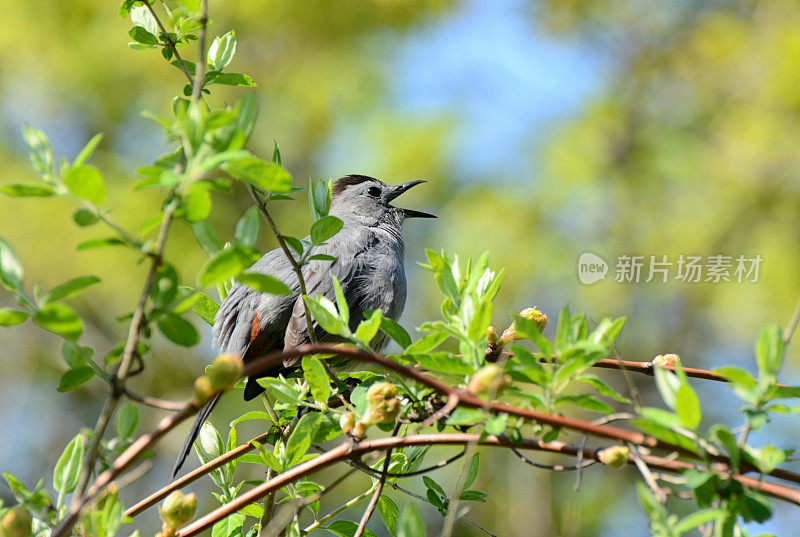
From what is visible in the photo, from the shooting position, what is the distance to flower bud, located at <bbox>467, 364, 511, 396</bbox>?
0.88 meters

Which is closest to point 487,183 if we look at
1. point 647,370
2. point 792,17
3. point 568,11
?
point 568,11

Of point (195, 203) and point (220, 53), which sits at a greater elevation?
point (220, 53)

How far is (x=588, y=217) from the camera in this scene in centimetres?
888

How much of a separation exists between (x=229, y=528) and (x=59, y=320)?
2.23 ft

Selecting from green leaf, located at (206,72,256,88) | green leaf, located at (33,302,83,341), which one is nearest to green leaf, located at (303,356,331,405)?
green leaf, located at (33,302,83,341)

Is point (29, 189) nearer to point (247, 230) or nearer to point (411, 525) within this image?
point (247, 230)

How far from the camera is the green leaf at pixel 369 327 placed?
3.43 ft

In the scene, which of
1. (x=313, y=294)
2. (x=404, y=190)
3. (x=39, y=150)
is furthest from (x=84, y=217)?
(x=404, y=190)

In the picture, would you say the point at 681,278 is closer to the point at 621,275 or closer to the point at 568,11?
the point at 621,275

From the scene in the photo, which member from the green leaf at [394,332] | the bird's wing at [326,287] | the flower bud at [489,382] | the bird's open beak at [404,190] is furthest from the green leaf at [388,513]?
the bird's open beak at [404,190]

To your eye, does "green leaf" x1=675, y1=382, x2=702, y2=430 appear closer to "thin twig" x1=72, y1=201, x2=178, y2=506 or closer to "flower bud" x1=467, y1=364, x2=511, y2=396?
"flower bud" x1=467, y1=364, x2=511, y2=396

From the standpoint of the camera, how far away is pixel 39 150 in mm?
936

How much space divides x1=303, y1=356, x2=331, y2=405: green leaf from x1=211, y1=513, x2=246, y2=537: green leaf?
1.11 feet

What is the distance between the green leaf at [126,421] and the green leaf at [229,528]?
1.68ft
